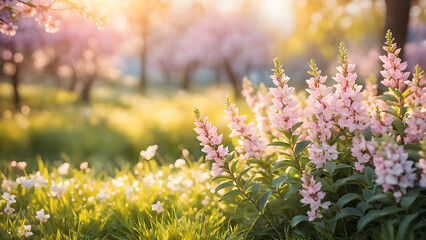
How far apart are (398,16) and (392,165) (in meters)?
5.96

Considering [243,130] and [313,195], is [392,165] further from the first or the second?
[243,130]

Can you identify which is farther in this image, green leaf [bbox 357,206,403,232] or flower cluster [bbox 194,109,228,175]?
flower cluster [bbox 194,109,228,175]

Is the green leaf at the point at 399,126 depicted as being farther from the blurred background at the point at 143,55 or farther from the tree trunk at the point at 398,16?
the tree trunk at the point at 398,16

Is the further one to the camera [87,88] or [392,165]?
[87,88]

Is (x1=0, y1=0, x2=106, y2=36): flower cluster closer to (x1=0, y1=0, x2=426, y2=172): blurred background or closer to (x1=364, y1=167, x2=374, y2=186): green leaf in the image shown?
(x1=0, y1=0, x2=426, y2=172): blurred background

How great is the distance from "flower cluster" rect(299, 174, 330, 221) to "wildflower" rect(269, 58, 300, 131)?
0.46m

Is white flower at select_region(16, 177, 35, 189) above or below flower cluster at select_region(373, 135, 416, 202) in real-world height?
above

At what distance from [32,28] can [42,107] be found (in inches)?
139

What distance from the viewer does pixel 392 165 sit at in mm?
2080

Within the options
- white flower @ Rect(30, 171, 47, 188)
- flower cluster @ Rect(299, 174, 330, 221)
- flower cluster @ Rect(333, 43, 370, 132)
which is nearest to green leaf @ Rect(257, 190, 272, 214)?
flower cluster @ Rect(299, 174, 330, 221)

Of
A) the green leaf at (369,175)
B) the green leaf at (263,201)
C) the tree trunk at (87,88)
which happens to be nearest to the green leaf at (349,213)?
the green leaf at (369,175)

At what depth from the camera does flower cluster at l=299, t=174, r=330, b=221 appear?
254 centimetres

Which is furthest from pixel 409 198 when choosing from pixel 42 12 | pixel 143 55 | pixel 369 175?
pixel 143 55

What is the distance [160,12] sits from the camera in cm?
2223
